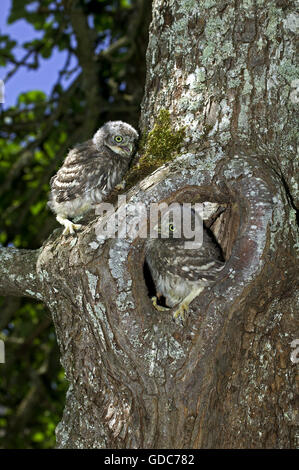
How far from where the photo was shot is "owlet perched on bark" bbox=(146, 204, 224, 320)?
2.73 m

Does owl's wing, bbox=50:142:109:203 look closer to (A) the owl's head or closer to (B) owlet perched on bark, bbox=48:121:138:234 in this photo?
(B) owlet perched on bark, bbox=48:121:138:234

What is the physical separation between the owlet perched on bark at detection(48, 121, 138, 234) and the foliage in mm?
1625

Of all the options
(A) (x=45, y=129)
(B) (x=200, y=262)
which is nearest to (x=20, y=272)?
(B) (x=200, y=262)

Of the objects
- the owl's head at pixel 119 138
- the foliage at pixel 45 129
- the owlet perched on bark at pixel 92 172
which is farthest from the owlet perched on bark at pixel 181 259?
the foliage at pixel 45 129

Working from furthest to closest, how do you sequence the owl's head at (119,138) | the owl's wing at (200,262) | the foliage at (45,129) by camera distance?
the foliage at (45,129), the owl's head at (119,138), the owl's wing at (200,262)

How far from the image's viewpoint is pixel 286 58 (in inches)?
119

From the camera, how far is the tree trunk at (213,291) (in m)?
2.54

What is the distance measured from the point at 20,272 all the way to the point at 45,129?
309 cm

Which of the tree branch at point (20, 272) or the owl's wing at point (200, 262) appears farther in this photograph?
the tree branch at point (20, 272)

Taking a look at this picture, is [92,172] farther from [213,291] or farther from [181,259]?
[213,291]

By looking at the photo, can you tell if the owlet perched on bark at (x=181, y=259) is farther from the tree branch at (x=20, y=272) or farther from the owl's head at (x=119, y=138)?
the owl's head at (x=119, y=138)

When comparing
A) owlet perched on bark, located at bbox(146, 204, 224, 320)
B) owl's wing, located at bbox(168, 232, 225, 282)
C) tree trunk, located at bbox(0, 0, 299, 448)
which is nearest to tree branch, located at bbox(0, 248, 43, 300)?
tree trunk, located at bbox(0, 0, 299, 448)

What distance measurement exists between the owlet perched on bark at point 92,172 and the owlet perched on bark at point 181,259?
672mm

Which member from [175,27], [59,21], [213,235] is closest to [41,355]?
[59,21]
